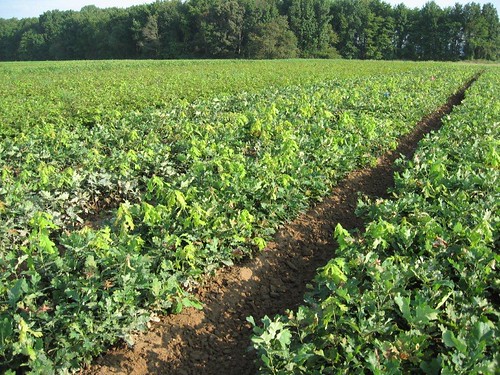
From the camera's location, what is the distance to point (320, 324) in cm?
283

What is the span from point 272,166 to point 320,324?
3146 millimetres

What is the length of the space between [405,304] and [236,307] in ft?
6.71

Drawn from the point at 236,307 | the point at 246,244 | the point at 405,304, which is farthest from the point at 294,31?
the point at 405,304

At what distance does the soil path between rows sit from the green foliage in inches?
20.7

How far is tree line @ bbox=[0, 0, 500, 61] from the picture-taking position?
6438cm

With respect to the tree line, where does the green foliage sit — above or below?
below

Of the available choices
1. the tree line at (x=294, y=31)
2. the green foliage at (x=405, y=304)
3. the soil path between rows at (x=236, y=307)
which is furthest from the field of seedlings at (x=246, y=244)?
the tree line at (x=294, y=31)

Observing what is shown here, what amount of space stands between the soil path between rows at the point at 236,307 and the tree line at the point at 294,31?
2357 inches

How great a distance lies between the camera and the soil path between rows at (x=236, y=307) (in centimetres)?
348

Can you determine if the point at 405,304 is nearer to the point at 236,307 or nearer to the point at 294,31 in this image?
the point at 236,307

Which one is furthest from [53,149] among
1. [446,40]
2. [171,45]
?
[446,40]

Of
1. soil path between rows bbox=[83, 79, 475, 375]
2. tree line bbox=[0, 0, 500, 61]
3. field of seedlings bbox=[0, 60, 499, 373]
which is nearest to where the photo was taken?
field of seedlings bbox=[0, 60, 499, 373]

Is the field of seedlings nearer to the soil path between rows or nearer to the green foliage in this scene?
the green foliage

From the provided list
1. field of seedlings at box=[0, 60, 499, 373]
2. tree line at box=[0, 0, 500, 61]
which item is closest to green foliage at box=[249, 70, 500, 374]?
field of seedlings at box=[0, 60, 499, 373]
